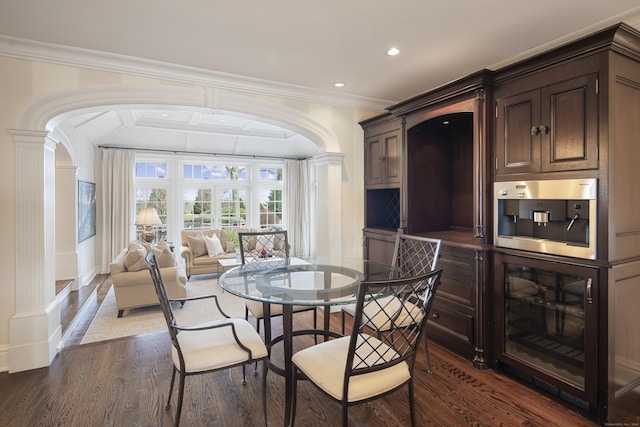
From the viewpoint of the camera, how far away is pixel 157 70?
3035mm

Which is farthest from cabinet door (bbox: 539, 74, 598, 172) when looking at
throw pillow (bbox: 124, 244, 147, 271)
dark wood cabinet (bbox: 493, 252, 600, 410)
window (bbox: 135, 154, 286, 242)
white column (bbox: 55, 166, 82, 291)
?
window (bbox: 135, 154, 286, 242)

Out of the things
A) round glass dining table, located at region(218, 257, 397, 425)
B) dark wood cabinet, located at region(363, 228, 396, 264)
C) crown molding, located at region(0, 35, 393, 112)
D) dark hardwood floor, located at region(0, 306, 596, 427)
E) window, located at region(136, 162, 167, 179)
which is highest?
crown molding, located at region(0, 35, 393, 112)

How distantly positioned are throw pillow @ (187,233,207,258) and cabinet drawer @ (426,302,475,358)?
4.41 meters

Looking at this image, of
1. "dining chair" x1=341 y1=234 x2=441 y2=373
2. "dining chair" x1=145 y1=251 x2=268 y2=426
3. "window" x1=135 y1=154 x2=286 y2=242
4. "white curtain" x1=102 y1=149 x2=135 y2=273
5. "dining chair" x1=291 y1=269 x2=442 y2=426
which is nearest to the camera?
"dining chair" x1=291 y1=269 x2=442 y2=426

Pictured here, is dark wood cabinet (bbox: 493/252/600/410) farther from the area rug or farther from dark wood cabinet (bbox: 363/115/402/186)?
the area rug

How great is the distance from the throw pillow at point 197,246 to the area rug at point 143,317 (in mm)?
1211

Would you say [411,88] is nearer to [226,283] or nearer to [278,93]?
[278,93]

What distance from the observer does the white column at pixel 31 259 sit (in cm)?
268

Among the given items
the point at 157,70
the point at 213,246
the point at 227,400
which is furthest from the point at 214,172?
the point at 227,400

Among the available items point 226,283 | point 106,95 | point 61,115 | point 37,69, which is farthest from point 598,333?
point 37,69

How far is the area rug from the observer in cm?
355

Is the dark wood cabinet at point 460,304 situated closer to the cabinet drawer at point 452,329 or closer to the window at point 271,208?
the cabinet drawer at point 452,329

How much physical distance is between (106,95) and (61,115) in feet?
1.33

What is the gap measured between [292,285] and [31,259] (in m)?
2.23
